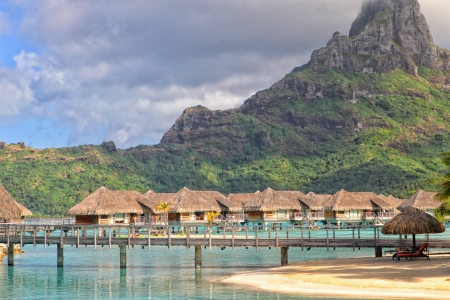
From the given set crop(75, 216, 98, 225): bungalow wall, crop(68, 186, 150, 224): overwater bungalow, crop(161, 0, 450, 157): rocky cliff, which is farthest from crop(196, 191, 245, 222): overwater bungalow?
crop(161, 0, 450, 157): rocky cliff

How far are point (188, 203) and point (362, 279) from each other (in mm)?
40390

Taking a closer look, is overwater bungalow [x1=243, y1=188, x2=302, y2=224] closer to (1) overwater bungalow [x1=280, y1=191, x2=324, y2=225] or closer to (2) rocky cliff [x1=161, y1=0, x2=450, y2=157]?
(1) overwater bungalow [x1=280, y1=191, x2=324, y2=225]

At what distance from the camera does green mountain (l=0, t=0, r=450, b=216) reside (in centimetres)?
12375

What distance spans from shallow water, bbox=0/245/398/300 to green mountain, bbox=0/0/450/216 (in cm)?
6134

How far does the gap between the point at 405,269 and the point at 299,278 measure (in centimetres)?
492

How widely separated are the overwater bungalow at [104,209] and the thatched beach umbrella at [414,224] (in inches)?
1298

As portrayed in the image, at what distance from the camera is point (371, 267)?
108 feet

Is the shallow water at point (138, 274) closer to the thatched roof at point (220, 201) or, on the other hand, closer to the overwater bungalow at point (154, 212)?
the overwater bungalow at point (154, 212)

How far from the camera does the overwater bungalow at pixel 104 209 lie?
197ft

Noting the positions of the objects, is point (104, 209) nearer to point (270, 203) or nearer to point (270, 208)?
point (270, 208)

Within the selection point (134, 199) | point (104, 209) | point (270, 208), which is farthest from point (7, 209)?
point (270, 208)

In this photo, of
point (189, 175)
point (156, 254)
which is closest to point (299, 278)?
point (156, 254)

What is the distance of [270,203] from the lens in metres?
76.1

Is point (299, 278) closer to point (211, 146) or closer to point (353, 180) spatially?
point (353, 180)
